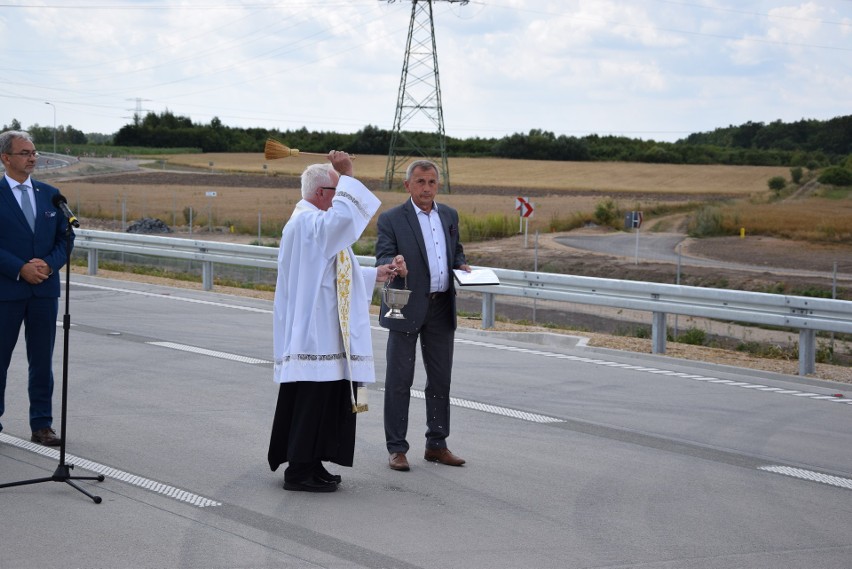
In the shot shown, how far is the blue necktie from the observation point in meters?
7.99

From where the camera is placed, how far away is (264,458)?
312 inches

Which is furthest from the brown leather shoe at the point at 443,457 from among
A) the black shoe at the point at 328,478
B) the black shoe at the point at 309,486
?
the black shoe at the point at 309,486

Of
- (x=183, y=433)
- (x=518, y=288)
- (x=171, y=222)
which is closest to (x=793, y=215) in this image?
(x=171, y=222)

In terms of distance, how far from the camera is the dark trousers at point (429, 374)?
7.85m

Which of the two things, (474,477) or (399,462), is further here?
(399,462)

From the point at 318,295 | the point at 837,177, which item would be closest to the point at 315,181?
the point at 318,295

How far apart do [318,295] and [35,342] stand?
232 centimetres

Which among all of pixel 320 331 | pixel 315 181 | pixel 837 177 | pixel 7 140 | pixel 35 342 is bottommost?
pixel 35 342

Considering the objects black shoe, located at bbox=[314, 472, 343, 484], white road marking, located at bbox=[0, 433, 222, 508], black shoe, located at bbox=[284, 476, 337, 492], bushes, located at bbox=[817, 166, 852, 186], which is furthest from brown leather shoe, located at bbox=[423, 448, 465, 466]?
bushes, located at bbox=[817, 166, 852, 186]

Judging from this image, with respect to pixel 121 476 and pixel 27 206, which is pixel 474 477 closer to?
pixel 121 476

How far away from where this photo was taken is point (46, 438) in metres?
8.12

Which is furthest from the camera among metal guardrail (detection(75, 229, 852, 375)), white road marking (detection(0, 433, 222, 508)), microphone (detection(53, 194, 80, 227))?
metal guardrail (detection(75, 229, 852, 375))

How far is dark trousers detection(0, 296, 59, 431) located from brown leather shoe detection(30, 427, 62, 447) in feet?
0.12

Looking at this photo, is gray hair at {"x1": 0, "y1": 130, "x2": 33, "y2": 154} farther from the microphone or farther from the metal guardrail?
the metal guardrail
